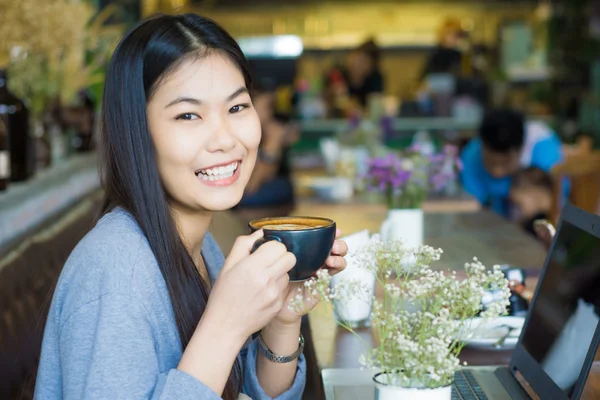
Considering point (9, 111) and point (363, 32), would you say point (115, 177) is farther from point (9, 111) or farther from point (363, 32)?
point (363, 32)

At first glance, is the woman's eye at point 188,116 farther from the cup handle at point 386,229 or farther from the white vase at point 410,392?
the cup handle at point 386,229

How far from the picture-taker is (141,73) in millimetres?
1250

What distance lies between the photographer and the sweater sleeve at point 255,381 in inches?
58.1

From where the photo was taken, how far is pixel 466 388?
138 centimetres

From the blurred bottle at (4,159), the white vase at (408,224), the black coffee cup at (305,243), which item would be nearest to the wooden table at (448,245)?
the white vase at (408,224)

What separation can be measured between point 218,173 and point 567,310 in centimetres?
58

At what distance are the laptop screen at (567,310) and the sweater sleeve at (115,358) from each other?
514mm

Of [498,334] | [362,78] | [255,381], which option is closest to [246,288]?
[255,381]

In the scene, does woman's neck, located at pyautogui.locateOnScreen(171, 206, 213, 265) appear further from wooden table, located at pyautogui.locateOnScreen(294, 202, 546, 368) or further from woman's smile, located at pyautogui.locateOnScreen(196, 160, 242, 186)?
wooden table, located at pyautogui.locateOnScreen(294, 202, 546, 368)

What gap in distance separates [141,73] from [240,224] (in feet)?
7.30

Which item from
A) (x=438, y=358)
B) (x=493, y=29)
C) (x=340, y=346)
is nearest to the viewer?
(x=438, y=358)

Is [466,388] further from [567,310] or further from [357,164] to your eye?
[357,164]

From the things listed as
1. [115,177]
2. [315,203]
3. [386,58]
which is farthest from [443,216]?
[386,58]

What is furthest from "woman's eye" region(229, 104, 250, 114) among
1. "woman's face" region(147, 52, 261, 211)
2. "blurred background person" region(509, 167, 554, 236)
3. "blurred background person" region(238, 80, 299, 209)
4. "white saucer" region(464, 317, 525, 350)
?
"blurred background person" region(509, 167, 554, 236)
